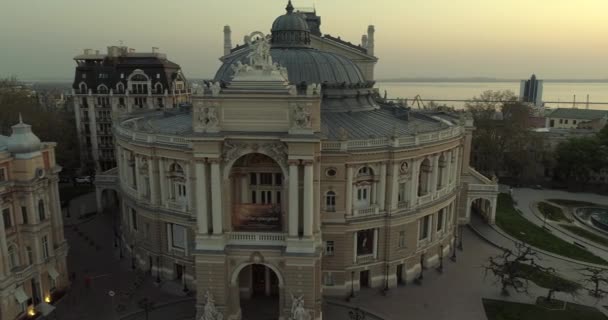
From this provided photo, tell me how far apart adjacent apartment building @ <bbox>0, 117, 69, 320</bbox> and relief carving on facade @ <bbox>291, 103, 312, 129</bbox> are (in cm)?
1917

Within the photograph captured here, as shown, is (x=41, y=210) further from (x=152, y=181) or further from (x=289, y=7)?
(x=289, y=7)

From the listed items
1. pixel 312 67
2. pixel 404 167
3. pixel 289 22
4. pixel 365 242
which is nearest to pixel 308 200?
pixel 365 242

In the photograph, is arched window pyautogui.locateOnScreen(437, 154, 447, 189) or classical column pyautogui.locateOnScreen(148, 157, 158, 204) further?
arched window pyautogui.locateOnScreen(437, 154, 447, 189)

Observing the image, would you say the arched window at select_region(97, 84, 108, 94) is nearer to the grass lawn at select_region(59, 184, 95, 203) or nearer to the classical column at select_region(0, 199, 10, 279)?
the grass lawn at select_region(59, 184, 95, 203)

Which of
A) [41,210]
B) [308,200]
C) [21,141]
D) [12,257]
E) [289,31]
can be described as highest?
[289,31]

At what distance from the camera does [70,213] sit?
55.2 m

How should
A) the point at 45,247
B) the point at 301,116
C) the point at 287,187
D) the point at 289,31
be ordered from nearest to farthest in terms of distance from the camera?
the point at 301,116, the point at 287,187, the point at 45,247, the point at 289,31

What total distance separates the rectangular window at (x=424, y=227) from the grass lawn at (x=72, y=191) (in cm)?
4707

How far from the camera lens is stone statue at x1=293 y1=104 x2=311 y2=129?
26.3 meters

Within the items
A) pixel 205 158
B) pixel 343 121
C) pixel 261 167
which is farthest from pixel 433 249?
pixel 205 158

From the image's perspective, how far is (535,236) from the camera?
159 ft

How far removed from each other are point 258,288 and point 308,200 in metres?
11.3

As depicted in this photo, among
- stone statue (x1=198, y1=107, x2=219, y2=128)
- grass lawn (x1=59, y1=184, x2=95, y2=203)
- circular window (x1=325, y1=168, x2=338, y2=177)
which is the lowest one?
grass lawn (x1=59, y1=184, x2=95, y2=203)

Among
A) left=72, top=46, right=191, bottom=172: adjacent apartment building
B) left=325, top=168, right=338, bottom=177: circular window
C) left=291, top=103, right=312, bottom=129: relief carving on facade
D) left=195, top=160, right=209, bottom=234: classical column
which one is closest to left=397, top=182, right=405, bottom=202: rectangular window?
left=325, top=168, right=338, bottom=177: circular window
